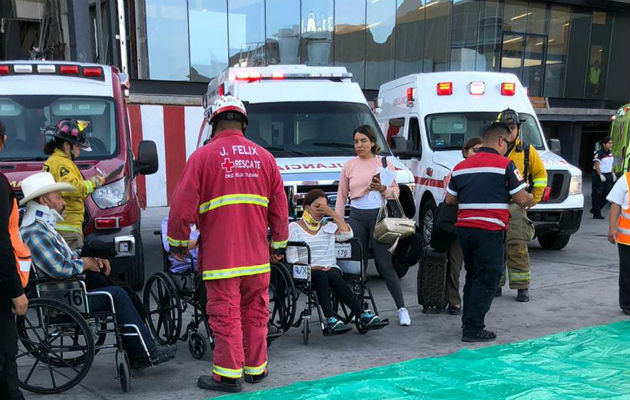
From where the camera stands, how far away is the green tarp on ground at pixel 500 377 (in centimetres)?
370

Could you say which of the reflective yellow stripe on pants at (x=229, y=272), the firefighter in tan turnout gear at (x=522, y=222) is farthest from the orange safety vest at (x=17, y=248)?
the firefighter in tan turnout gear at (x=522, y=222)

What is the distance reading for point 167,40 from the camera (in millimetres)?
15922

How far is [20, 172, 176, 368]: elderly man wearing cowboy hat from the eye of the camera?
12.1 ft

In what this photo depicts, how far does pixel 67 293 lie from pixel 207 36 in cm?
1381

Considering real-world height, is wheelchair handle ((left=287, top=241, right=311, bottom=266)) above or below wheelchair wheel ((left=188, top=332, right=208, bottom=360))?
above

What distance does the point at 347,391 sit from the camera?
3.74 m

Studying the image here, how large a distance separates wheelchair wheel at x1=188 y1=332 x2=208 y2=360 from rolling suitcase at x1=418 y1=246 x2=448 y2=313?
2219 mm

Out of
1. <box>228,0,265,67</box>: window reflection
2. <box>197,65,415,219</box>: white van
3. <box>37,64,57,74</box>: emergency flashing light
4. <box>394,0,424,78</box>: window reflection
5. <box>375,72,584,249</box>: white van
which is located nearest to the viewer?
<box>37,64,57,74</box>: emergency flashing light

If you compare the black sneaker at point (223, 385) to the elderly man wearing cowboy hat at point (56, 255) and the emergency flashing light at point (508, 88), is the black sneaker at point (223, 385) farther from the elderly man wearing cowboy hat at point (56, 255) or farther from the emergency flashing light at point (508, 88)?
the emergency flashing light at point (508, 88)

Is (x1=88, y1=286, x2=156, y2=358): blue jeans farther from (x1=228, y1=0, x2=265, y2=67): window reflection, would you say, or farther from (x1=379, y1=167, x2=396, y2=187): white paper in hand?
(x1=228, y1=0, x2=265, y2=67): window reflection

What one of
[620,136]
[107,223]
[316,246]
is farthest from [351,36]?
[316,246]

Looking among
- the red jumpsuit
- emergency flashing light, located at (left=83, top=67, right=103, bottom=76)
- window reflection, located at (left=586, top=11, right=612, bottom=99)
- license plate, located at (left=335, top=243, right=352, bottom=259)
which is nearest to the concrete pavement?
the red jumpsuit

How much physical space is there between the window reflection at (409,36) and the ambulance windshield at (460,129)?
1090 centimetres

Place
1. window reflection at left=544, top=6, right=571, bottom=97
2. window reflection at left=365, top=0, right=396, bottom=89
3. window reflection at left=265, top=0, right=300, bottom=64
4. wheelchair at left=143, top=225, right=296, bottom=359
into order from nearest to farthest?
wheelchair at left=143, top=225, right=296, bottom=359 < window reflection at left=265, top=0, right=300, bottom=64 < window reflection at left=365, top=0, right=396, bottom=89 < window reflection at left=544, top=6, right=571, bottom=97
